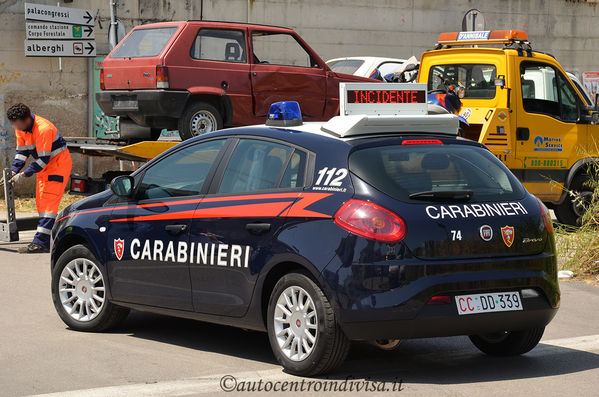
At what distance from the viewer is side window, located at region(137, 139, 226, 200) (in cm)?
718

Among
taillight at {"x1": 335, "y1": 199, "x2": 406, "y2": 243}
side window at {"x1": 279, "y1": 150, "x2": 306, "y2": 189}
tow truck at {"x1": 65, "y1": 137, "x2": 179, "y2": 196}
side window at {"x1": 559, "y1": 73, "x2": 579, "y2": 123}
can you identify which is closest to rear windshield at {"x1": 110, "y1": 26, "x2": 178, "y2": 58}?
tow truck at {"x1": 65, "y1": 137, "x2": 179, "y2": 196}

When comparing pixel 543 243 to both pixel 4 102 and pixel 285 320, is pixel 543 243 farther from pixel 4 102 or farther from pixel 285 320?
pixel 4 102

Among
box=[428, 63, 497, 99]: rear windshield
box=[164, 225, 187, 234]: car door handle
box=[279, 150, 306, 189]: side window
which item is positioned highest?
box=[428, 63, 497, 99]: rear windshield

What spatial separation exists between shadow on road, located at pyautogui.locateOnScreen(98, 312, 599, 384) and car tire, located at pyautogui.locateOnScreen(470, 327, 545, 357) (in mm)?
53

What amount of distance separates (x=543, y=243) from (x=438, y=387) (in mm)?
1142

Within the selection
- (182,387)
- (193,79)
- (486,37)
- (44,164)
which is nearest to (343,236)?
(182,387)

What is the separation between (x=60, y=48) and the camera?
19.5 m

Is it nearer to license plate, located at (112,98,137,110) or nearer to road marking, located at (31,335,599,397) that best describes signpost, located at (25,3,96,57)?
license plate, located at (112,98,137,110)

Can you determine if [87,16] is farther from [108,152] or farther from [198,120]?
[198,120]

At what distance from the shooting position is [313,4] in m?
22.3

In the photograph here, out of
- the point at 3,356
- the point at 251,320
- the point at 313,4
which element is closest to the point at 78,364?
the point at 3,356

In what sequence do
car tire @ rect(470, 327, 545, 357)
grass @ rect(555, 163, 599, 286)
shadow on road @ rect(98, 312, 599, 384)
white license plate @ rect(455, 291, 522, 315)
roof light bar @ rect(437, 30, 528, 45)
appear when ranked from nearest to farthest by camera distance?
1. white license plate @ rect(455, 291, 522, 315)
2. shadow on road @ rect(98, 312, 599, 384)
3. car tire @ rect(470, 327, 545, 357)
4. grass @ rect(555, 163, 599, 286)
5. roof light bar @ rect(437, 30, 528, 45)

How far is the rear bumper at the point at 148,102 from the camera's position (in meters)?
13.3

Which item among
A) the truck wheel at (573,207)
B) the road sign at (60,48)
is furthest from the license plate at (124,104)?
the truck wheel at (573,207)
